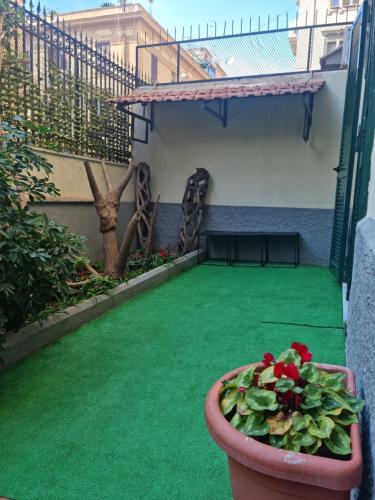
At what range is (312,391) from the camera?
1.12 m

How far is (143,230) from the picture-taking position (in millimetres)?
6691

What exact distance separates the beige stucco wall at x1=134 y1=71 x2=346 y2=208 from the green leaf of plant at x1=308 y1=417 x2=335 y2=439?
5.33 metres

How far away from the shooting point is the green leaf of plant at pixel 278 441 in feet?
3.29

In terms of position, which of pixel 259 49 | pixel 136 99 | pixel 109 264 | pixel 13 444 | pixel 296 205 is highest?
pixel 259 49

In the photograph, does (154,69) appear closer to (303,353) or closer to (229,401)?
(303,353)

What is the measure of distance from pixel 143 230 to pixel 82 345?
12.9 feet

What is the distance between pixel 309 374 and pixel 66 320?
8.02 feet

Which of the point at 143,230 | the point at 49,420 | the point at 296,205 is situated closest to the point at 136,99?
the point at 143,230

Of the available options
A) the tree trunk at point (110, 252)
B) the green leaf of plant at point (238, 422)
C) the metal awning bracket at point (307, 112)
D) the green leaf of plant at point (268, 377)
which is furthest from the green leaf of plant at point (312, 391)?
the metal awning bracket at point (307, 112)

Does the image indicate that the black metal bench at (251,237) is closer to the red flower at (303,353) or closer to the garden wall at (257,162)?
the garden wall at (257,162)

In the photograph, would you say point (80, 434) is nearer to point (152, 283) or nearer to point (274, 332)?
point (274, 332)

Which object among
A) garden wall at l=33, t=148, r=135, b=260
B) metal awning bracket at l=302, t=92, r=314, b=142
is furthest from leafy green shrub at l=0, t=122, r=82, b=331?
metal awning bracket at l=302, t=92, r=314, b=142

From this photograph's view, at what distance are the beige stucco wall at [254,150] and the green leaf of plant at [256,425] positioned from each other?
5359mm

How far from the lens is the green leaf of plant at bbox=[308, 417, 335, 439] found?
3.23ft
